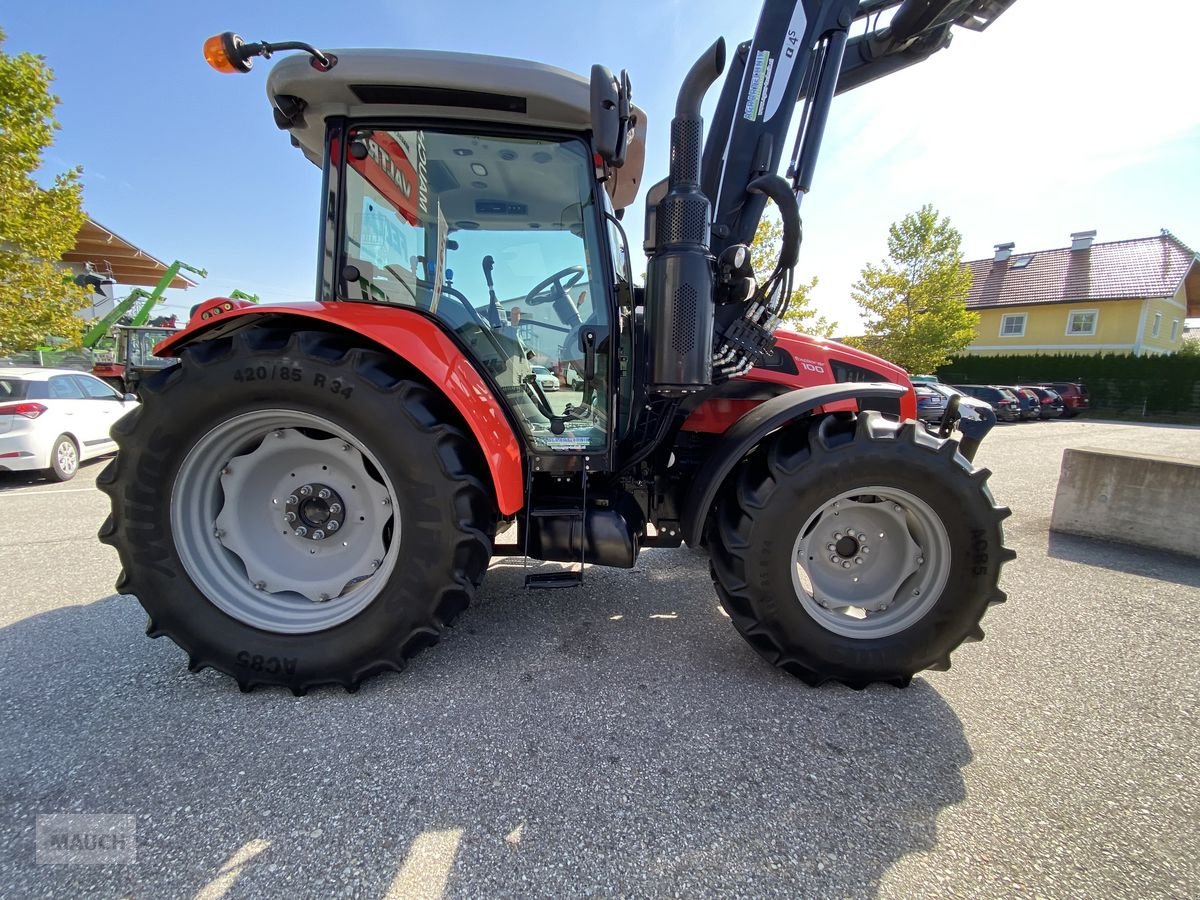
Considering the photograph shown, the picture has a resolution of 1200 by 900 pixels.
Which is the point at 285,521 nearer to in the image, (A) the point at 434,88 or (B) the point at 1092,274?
(A) the point at 434,88

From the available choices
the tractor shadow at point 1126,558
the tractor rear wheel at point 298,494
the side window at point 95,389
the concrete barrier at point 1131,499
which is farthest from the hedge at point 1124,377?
the side window at point 95,389

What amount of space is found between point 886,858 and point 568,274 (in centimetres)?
233

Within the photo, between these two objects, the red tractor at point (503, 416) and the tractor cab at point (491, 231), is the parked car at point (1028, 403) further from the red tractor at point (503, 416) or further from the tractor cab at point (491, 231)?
the tractor cab at point (491, 231)

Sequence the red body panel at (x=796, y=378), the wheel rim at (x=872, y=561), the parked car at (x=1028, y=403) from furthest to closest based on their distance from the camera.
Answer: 1. the parked car at (x=1028, y=403)
2. the red body panel at (x=796, y=378)
3. the wheel rim at (x=872, y=561)

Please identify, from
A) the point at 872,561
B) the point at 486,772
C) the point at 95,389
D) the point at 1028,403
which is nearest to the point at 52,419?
the point at 95,389

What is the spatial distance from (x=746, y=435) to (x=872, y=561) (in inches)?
34.3

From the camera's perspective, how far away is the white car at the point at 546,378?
2.39 metres

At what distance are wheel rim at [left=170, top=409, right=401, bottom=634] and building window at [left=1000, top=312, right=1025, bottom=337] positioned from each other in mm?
33278

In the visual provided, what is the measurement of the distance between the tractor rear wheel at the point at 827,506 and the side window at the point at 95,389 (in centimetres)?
849

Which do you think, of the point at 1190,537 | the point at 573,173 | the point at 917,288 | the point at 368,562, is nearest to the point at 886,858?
the point at 368,562

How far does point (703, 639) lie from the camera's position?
245 centimetres

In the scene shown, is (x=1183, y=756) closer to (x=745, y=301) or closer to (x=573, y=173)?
(x=745, y=301)

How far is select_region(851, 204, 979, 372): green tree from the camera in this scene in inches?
749

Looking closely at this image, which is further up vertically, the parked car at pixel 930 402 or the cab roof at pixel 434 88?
the cab roof at pixel 434 88
